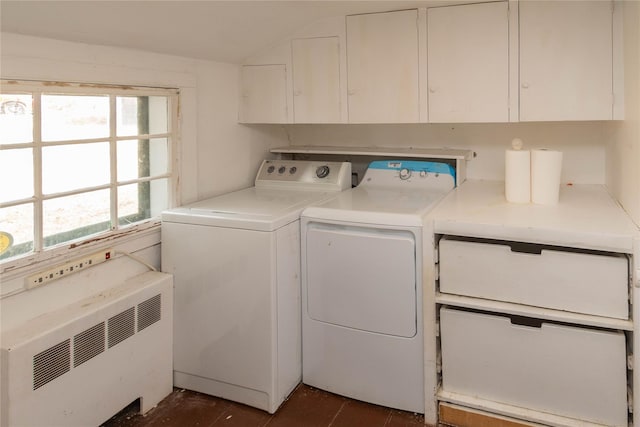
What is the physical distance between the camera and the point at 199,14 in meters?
2.13

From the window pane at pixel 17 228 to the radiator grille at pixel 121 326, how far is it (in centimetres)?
42

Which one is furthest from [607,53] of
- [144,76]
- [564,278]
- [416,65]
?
→ [144,76]

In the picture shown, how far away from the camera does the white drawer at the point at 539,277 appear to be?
183cm

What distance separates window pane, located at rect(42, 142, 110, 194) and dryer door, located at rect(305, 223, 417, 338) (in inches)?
37.4

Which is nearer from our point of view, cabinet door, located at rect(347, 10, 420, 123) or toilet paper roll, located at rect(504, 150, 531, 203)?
toilet paper roll, located at rect(504, 150, 531, 203)

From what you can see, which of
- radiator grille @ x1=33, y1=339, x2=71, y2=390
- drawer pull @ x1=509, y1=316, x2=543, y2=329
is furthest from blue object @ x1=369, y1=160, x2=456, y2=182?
radiator grille @ x1=33, y1=339, x2=71, y2=390

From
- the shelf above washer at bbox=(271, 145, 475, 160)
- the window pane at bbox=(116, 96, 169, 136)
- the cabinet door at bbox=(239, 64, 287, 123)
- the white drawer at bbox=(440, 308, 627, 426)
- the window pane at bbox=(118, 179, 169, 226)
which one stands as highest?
the cabinet door at bbox=(239, 64, 287, 123)

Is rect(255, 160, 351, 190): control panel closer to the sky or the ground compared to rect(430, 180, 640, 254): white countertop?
closer to the sky

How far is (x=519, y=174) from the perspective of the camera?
230 centimetres

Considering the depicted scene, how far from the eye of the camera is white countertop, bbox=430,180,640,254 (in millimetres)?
1817

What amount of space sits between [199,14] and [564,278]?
182 centimetres

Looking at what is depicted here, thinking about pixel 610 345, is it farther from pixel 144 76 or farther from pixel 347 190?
pixel 144 76

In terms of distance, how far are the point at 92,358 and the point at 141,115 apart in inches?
43.2

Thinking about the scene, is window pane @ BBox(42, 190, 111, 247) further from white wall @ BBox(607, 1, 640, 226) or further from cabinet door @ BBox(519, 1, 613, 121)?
white wall @ BBox(607, 1, 640, 226)
